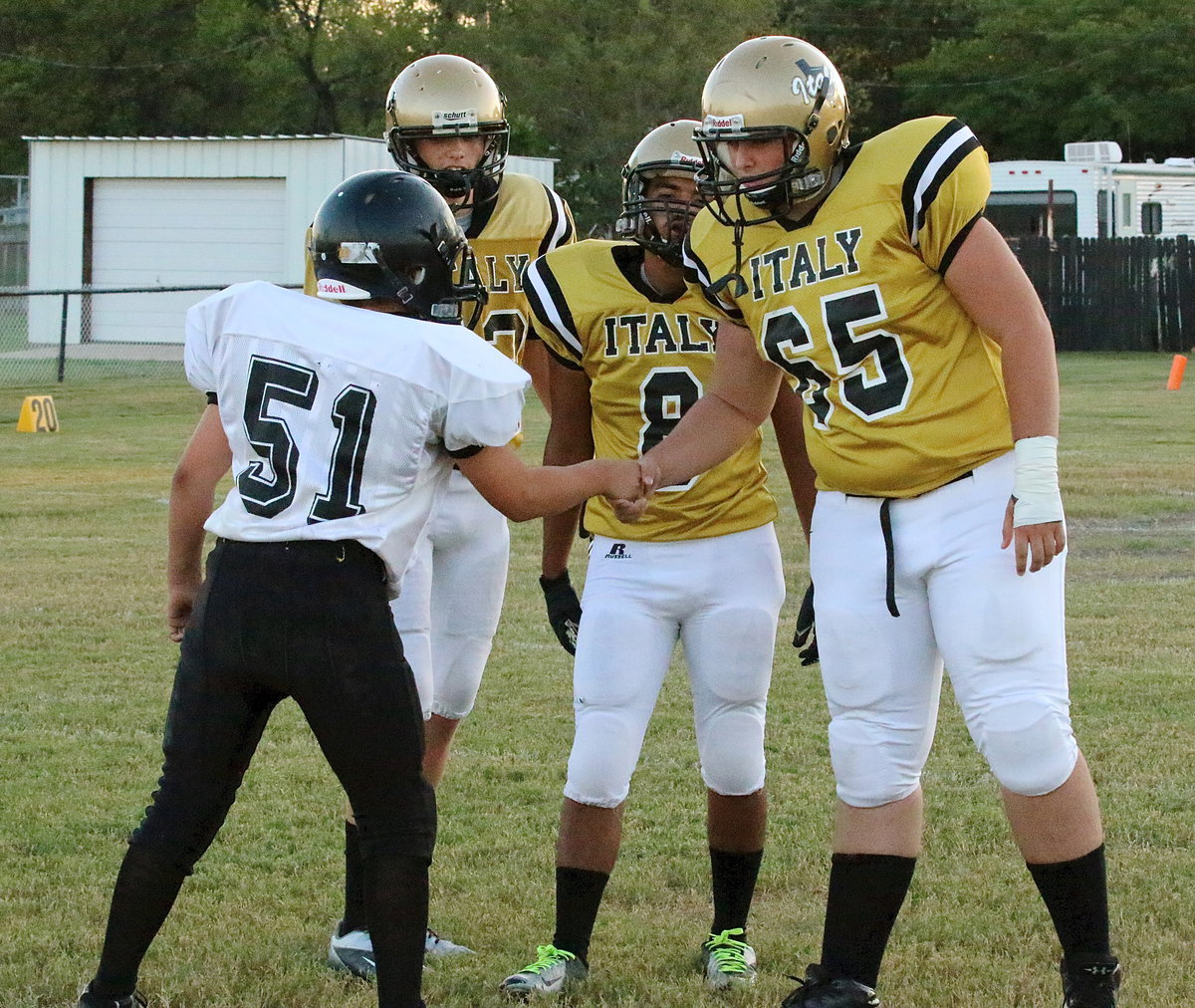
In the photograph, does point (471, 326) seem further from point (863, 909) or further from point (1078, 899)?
point (1078, 899)

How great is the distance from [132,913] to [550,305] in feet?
5.28

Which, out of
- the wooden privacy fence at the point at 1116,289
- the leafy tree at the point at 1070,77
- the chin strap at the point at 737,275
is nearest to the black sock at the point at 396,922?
the chin strap at the point at 737,275

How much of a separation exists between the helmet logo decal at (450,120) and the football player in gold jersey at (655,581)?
44 centimetres

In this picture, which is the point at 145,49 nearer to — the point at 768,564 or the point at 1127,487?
the point at 1127,487

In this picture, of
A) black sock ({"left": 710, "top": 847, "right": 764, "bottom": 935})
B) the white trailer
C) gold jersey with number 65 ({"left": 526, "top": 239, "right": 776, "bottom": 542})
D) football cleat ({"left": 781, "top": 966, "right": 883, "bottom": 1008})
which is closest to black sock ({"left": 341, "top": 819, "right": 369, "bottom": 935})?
black sock ({"left": 710, "top": 847, "right": 764, "bottom": 935})

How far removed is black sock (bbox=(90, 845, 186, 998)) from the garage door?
22453 mm

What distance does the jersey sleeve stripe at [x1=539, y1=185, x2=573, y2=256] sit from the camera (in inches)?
170

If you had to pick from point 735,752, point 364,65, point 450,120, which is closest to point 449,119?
point 450,120

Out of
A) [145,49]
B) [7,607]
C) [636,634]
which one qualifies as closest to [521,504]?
[636,634]

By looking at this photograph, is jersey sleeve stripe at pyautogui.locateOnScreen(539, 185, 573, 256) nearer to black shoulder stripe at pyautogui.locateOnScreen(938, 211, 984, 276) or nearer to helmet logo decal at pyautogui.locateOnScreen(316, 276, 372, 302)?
helmet logo decal at pyautogui.locateOnScreen(316, 276, 372, 302)

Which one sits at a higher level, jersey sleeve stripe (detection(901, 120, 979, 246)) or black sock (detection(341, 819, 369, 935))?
jersey sleeve stripe (detection(901, 120, 979, 246))

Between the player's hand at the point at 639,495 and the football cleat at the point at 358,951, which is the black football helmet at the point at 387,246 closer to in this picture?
the player's hand at the point at 639,495

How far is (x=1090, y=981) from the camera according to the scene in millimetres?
3201

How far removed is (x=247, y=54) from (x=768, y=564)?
39.1 metres
